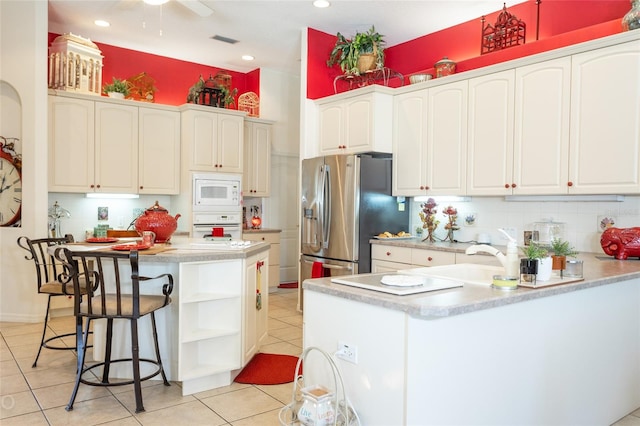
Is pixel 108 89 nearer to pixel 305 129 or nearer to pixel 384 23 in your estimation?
pixel 305 129

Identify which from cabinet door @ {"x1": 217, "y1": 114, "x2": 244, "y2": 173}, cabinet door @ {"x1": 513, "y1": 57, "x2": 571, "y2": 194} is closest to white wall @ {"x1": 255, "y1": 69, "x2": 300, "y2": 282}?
cabinet door @ {"x1": 217, "y1": 114, "x2": 244, "y2": 173}

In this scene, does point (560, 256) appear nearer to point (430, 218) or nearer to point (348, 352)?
point (348, 352)

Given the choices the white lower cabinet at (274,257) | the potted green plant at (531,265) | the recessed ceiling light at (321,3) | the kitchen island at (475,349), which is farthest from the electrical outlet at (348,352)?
the white lower cabinet at (274,257)

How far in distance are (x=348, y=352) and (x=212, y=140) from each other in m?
4.44

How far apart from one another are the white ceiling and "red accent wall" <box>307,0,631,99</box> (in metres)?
0.10

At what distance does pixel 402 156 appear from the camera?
4.79 m

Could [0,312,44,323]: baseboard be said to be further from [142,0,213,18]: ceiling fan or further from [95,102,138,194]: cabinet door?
[142,0,213,18]: ceiling fan

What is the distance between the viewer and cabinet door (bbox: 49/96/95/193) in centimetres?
495

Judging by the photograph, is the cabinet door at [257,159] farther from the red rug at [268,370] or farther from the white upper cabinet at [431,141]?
the red rug at [268,370]

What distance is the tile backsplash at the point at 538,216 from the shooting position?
3.56 meters

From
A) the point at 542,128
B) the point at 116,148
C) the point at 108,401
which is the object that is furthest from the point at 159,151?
the point at 542,128

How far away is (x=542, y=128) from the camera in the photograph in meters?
3.65

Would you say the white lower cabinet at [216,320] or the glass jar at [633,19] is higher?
the glass jar at [633,19]

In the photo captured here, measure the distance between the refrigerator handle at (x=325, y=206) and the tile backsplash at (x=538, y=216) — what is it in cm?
95
